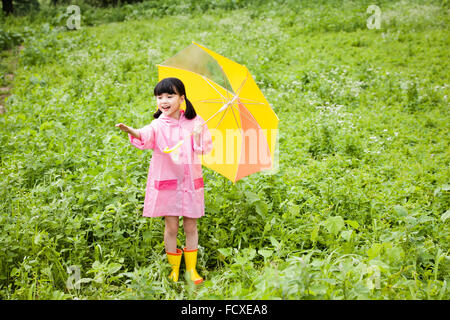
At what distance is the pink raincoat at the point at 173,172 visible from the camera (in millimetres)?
3223

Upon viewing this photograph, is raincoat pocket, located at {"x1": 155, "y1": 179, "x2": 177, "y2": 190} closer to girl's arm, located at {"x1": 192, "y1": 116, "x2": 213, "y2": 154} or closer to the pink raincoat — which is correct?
the pink raincoat

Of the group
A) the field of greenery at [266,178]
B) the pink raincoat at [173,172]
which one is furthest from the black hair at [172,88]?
the field of greenery at [266,178]

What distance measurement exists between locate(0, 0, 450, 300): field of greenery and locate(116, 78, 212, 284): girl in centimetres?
51

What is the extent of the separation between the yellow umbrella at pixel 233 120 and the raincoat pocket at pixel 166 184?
284mm

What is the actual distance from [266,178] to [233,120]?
1.26 metres

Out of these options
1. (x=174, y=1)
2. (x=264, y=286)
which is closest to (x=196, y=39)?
(x=174, y=1)

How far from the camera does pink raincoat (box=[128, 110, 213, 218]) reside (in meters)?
3.22

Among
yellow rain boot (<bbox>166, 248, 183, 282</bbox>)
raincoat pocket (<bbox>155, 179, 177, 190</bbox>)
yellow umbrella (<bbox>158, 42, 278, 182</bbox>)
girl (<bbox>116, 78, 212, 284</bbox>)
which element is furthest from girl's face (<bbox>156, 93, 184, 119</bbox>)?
yellow rain boot (<bbox>166, 248, 183, 282</bbox>)

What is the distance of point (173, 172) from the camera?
324 cm

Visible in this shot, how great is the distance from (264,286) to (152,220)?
152 cm

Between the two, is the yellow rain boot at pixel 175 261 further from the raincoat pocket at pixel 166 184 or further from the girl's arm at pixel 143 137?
the girl's arm at pixel 143 137

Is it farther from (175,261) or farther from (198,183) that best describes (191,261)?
(198,183)
